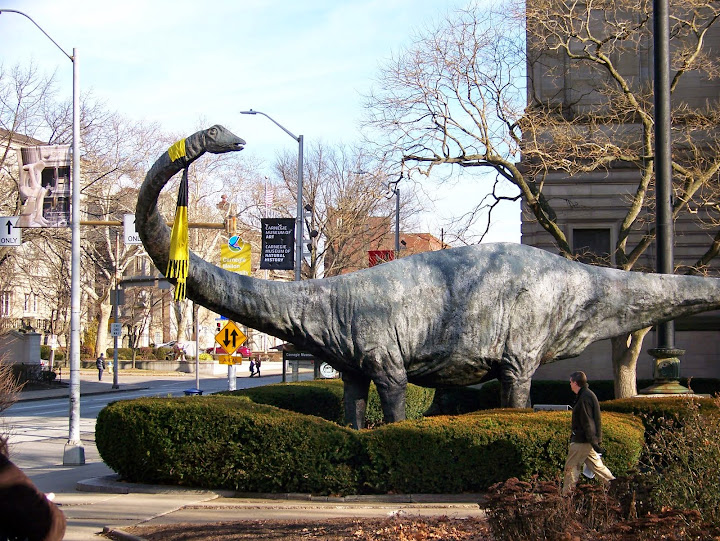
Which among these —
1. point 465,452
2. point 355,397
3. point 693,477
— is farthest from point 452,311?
point 693,477

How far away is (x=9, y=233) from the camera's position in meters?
23.3

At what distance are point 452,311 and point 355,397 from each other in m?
1.97

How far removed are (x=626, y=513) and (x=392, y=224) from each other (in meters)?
42.4

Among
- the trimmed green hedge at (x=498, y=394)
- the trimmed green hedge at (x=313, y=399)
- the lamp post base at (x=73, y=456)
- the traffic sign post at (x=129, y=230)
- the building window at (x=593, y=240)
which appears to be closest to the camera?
the lamp post base at (x=73, y=456)

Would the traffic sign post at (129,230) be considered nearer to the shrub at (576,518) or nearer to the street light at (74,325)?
the street light at (74,325)

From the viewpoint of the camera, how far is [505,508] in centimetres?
700

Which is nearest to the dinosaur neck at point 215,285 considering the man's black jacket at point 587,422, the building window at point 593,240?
the man's black jacket at point 587,422

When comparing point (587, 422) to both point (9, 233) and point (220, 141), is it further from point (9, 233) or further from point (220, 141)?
point (9, 233)

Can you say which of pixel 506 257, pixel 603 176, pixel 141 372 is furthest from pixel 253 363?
pixel 506 257

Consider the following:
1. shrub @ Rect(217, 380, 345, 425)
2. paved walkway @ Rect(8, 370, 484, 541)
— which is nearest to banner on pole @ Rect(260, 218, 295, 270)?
shrub @ Rect(217, 380, 345, 425)

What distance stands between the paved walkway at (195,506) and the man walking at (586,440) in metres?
1.24

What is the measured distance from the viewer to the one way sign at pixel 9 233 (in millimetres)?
23062

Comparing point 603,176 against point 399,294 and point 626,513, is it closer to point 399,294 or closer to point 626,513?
point 399,294

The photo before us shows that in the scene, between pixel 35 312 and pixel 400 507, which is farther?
pixel 35 312
